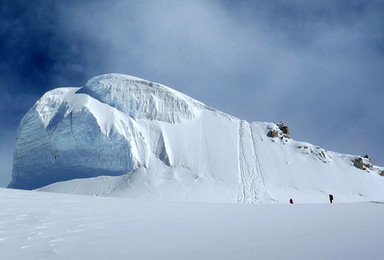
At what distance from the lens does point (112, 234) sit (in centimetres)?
438

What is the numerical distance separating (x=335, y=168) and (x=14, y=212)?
40.9 meters

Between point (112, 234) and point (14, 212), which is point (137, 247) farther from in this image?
point (14, 212)

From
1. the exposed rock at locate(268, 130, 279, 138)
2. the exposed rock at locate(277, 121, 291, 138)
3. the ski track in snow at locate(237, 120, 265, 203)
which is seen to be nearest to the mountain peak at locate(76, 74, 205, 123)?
the ski track in snow at locate(237, 120, 265, 203)

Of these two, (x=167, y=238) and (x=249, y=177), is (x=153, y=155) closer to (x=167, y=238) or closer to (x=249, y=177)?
(x=249, y=177)

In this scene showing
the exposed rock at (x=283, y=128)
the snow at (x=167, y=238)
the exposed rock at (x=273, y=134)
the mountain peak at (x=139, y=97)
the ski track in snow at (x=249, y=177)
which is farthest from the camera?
the exposed rock at (x=283, y=128)

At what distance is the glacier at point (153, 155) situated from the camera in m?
27.2

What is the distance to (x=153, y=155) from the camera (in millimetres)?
30672

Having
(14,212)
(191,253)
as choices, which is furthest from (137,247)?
(14,212)

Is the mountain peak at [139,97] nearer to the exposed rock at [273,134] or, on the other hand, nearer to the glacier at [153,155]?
the glacier at [153,155]

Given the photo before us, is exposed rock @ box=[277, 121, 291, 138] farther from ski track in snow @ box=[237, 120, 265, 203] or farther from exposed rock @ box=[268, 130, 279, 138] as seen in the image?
ski track in snow @ box=[237, 120, 265, 203]

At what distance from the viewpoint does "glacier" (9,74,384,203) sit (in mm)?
27250

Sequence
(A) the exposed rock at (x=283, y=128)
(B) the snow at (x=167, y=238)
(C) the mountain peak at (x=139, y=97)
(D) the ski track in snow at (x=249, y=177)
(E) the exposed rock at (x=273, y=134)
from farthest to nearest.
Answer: (A) the exposed rock at (x=283, y=128), (E) the exposed rock at (x=273, y=134), (C) the mountain peak at (x=139, y=97), (D) the ski track in snow at (x=249, y=177), (B) the snow at (x=167, y=238)

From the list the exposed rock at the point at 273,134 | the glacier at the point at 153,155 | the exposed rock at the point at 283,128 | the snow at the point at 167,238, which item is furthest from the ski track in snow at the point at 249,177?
the snow at the point at 167,238

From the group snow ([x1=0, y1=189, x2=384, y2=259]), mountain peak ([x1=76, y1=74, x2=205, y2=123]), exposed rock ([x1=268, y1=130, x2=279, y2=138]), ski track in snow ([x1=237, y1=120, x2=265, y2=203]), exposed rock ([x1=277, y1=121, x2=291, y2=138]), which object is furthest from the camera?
exposed rock ([x1=277, y1=121, x2=291, y2=138])
